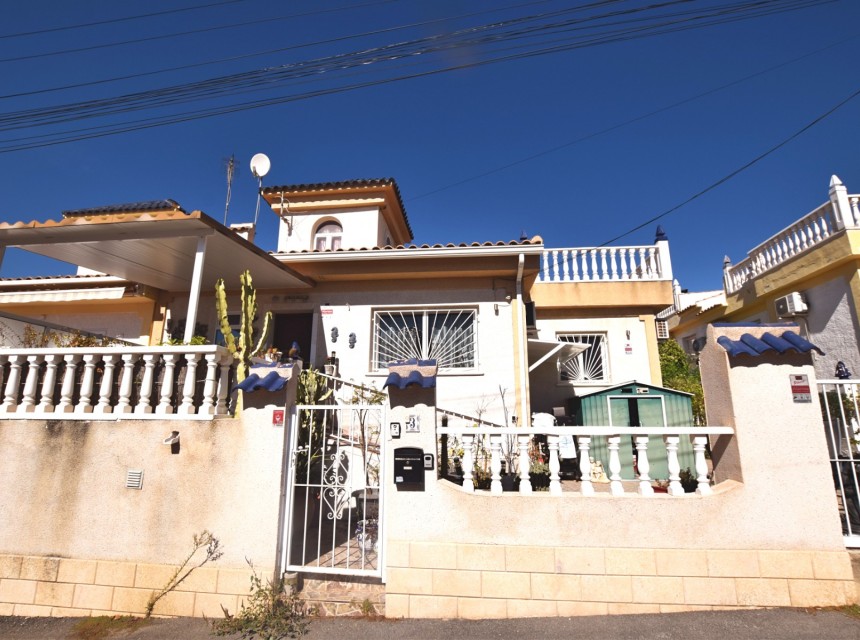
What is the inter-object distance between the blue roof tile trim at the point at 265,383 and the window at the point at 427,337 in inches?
179

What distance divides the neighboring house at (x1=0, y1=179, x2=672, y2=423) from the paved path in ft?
14.6

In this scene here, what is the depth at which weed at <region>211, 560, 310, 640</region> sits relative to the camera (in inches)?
161

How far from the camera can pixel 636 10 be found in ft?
24.6

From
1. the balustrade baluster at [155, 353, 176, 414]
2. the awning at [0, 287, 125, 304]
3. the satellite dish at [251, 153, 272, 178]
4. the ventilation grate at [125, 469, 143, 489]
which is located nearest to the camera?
the ventilation grate at [125, 469, 143, 489]

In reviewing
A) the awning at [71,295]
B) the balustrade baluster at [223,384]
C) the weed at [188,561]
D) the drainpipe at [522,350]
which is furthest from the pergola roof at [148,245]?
the drainpipe at [522,350]

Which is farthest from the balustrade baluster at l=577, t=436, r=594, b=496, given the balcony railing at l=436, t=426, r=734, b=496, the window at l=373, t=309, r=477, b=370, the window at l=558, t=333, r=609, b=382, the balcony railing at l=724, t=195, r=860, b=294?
the balcony railing at l=724, t=195, r=860, b=294

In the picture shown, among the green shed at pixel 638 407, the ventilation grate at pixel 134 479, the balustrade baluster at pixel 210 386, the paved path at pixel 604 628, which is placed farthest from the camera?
the green shed at pixel 638 407

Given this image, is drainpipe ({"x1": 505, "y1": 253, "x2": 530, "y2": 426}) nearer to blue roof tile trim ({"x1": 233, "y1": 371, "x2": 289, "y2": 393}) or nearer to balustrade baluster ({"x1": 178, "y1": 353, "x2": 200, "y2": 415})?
blue roof tile trim ({"x1": 233, "y1": 371, "x2": 289, "y2": 393})

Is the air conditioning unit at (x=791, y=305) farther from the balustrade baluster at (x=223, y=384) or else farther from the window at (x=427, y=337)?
the balustrade baluster at (x=223, y=384)

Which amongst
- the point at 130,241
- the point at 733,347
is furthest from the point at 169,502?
the point at 733,347

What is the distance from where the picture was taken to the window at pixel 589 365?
39.2 feet

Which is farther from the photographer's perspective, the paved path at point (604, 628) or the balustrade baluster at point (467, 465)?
the balustrade baluster at point (467, 465)

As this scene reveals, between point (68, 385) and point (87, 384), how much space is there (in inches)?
10.7

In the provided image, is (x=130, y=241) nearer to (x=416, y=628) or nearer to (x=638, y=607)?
(x=416, y=628)
